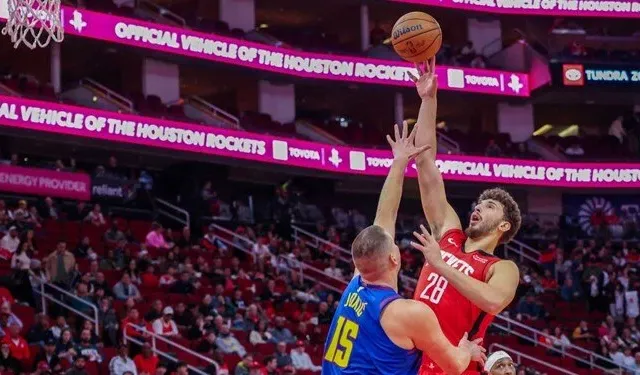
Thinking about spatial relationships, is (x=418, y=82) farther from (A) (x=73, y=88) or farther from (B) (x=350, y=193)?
(B) (x=350, y=193)

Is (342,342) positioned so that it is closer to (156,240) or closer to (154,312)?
(154,312)

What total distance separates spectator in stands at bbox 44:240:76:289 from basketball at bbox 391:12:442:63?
39.7ft

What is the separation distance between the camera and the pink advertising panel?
35281mm

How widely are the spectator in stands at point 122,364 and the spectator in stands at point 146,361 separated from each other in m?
0.19

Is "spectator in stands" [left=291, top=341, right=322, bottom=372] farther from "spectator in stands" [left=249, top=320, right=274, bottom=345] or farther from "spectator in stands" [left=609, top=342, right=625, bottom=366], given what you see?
"spectator in stands" [left=609, top=342, right=625, bottom=366]

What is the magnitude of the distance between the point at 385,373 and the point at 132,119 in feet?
70.9

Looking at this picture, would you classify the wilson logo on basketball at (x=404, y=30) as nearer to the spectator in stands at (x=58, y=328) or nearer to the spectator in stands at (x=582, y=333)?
the spectator in stands at (x=58, y=328)

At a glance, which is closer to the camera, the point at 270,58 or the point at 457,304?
the point at 457,304

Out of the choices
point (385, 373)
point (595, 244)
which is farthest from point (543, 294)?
point (385, 373)

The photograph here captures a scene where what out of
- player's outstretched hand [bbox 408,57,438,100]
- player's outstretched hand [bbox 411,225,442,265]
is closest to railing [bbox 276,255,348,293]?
player's outstretched hand [bbox 408,57,438,100]

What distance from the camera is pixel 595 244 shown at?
105 feet

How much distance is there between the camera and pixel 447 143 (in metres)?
33.9

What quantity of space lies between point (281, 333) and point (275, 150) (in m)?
9.08

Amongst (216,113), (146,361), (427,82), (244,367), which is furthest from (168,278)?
(427,82)
